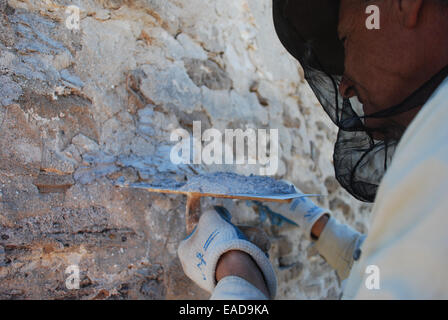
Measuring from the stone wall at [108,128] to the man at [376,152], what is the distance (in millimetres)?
277

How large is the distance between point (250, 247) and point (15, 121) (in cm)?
89

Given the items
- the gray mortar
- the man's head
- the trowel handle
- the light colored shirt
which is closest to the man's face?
the man's head

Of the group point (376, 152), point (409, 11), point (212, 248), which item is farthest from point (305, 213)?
point (409, 11)

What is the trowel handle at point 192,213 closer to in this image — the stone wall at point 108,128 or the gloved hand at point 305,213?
the stone wall at point 108,128

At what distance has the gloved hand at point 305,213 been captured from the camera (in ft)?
5.52

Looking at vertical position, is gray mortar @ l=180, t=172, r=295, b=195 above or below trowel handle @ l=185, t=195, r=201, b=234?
above

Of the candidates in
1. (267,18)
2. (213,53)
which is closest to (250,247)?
(213,53)

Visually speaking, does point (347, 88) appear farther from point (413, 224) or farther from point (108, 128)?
point (108, 128)

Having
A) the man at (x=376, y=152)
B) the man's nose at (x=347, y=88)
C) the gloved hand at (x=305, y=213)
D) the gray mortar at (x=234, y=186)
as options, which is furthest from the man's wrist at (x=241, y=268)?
the gloved hand at (x=305, y=213)

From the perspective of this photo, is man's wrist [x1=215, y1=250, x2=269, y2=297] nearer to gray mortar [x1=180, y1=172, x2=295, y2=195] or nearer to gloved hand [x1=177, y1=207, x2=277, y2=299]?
gloved hand [x1=177, y1=207, x2=277, y2=299]

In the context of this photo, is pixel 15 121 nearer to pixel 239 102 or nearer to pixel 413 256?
pixel 239 102

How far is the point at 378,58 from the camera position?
2.80 feet

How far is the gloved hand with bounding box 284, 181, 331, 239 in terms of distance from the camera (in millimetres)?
1682

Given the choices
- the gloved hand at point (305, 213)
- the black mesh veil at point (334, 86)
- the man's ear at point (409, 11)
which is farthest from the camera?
the gloved hand at point (305, 213)
